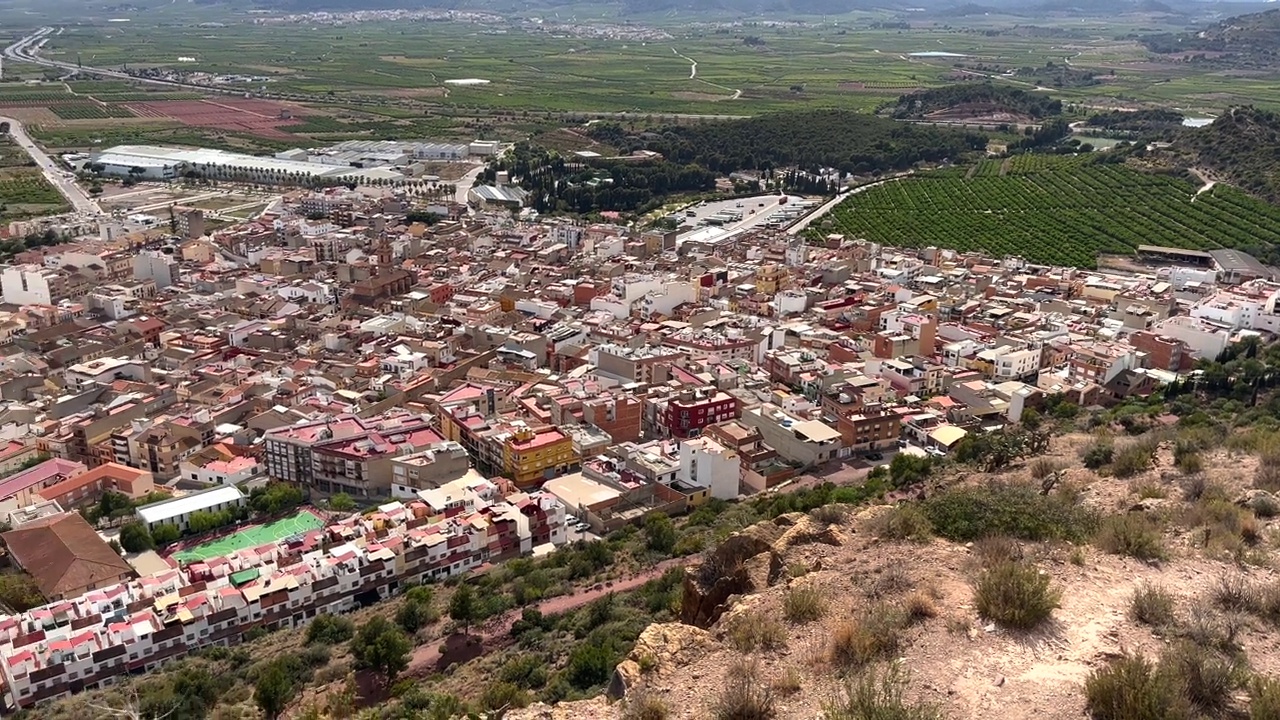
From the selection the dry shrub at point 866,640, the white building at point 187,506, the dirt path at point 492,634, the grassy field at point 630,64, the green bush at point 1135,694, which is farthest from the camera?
the grassy field at point 630,64

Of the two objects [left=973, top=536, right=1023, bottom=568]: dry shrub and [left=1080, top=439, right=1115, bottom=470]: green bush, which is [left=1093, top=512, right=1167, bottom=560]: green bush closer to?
[left=973, top=536, right=1023, bottom=568]: dry shrub

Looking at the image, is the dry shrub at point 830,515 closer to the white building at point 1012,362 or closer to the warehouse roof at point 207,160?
the white building at point 1012,362

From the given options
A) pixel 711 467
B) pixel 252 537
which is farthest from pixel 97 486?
pixel 711 467

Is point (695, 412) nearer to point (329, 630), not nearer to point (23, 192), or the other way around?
point (329, 630)

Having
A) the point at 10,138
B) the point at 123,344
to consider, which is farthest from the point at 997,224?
the point at 10,138

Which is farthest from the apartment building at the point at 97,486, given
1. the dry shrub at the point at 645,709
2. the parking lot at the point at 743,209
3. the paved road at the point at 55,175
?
the paved road at the point at 55,175

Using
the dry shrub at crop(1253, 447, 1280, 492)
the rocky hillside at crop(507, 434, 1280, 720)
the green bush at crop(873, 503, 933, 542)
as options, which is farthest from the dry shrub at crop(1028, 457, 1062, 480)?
the green bush at crop(873, 503, 933, 542)
